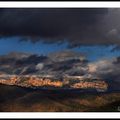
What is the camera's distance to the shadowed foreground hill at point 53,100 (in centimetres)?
400

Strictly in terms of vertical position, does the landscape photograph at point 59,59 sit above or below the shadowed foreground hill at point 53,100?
above

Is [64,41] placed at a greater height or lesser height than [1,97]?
greater

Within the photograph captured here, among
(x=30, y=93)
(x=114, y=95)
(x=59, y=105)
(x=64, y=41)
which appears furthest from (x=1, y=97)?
(x=114, y=95)

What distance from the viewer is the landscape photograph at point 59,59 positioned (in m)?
4.02

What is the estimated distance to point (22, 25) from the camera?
4.09 metres

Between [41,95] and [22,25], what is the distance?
769 mm

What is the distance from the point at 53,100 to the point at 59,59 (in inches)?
17.1

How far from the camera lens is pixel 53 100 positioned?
4020 millimetres

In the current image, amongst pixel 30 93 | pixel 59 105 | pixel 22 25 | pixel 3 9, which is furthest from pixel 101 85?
pixel 3 9

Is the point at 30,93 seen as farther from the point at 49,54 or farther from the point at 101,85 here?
the point at 101,85

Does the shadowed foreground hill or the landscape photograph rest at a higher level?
the landscape photograph

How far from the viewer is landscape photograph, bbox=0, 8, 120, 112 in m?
4.02

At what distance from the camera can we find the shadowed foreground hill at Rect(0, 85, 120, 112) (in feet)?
13.1

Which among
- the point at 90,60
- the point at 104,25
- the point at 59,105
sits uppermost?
the point at 104,25
